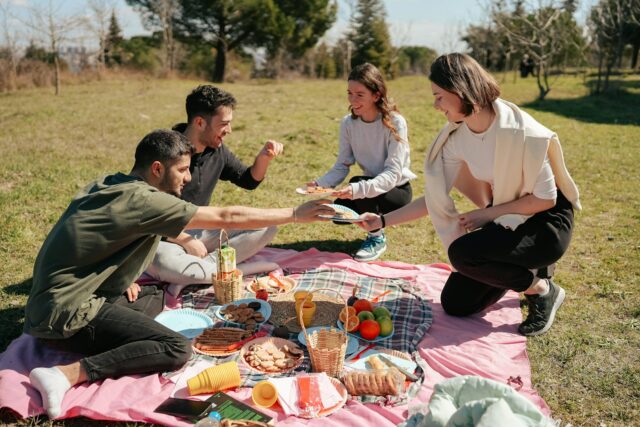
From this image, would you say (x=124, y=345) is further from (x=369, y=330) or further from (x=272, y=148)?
(x=272, y=148)

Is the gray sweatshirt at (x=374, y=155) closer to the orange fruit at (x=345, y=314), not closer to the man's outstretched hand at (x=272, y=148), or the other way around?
the man's outstretched hand at (x=272, y=148)

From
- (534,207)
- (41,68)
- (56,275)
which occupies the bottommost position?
(56,275)

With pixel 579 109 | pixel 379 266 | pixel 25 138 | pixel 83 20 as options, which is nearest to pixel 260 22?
pixel 83 20

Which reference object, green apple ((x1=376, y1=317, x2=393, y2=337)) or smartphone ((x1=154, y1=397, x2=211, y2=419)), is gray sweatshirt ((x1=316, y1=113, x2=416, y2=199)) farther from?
smartphone ((x1=154, y1=397, x2=211, y2=419))

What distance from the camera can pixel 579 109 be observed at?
16891 millimetres

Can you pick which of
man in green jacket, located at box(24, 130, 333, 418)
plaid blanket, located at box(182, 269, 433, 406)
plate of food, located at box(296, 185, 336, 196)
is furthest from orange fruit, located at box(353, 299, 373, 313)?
plate of food, located at box(296, 185, 336, 196)

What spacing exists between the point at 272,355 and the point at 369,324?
0.72m

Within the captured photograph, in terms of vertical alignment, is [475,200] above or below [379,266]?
above

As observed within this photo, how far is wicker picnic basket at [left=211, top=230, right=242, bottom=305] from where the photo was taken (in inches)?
162

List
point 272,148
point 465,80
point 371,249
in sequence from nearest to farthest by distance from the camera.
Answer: point 465,80
point 272,148
point 371,249

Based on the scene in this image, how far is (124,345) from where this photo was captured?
10.4 ft

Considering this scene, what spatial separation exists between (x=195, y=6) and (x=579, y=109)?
23324 mm

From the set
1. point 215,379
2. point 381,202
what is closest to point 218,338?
point 215,379

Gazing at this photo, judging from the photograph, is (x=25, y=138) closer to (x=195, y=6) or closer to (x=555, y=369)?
(x=555, y=369)
